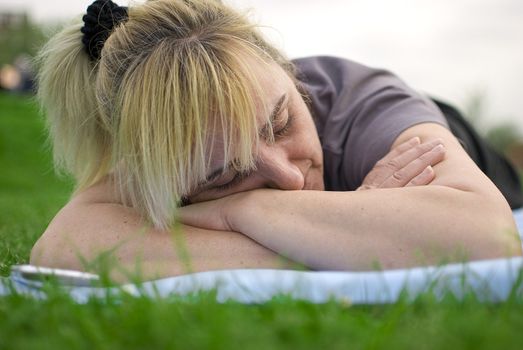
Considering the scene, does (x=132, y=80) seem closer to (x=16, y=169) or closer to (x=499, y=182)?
(x=499, y=182)

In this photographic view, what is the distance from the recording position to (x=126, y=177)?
7.69 ft

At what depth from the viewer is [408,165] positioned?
2.30 m

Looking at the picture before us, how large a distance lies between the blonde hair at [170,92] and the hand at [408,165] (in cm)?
54

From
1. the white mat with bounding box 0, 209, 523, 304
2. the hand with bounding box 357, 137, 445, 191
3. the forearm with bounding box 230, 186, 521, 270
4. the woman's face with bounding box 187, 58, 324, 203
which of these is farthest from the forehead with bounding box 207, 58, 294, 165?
the white mat with bounding box 0, 209, 523, 304

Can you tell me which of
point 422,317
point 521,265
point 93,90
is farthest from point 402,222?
point 93,90

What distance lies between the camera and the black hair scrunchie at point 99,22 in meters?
2.58

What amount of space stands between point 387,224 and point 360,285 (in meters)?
0.38

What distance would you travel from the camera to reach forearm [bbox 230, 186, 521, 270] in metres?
1.83

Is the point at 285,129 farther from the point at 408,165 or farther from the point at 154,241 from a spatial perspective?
the point at 154,241

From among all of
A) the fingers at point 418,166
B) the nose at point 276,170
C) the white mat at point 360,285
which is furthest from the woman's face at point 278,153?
the white mat at point 360,285

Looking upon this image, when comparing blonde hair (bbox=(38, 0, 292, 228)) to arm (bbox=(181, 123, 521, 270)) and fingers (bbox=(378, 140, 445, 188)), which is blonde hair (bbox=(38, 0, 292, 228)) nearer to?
arm (bbox=(181, 123, 521, 270))

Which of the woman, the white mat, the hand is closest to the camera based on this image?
the white mat

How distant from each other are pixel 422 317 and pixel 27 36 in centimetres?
2969

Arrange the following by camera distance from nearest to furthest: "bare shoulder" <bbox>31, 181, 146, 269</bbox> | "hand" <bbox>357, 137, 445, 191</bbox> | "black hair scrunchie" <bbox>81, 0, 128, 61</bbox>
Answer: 1. "bare shoulder" <bbox>31, 181, 146, 269</bbox>
2. "hand" <bbox>357, 137, 445, 191</bbox>
3. "black hair scrunchie" <bbox>81, 0, 128, 61</bbox>
